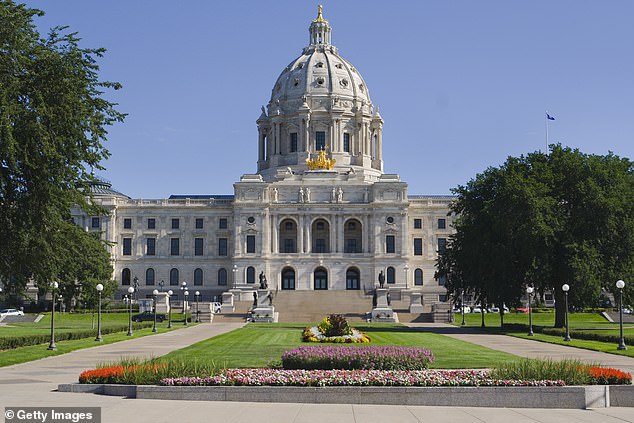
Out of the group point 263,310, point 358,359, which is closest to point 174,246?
point 263,310

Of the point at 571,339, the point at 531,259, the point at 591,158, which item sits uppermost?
the point at 591,158

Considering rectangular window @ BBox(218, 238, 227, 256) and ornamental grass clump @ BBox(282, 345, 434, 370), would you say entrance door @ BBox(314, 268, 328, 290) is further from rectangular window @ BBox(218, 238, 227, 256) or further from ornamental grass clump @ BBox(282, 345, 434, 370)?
ornamental grass clump @ BBox(282, 345, 434, 370)

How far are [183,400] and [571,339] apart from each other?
37462mm

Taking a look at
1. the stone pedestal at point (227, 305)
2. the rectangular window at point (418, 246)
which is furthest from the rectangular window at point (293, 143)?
the stone pedestal at point (227, 305)

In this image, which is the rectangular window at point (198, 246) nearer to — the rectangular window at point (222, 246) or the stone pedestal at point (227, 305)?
the rectangular window at point (222, 246)

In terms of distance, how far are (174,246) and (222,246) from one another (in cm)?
744

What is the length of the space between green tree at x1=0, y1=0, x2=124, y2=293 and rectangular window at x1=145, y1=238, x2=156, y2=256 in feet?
313

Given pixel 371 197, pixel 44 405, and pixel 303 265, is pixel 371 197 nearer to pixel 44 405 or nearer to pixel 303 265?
pixel 303 265

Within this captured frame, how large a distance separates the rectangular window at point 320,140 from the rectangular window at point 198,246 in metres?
24.5

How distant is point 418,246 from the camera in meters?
133

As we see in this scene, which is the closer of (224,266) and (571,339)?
(571,339)

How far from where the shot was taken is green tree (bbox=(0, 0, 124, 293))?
115 ft

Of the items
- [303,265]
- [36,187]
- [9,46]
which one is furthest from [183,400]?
[303,265]

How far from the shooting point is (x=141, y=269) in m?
134
